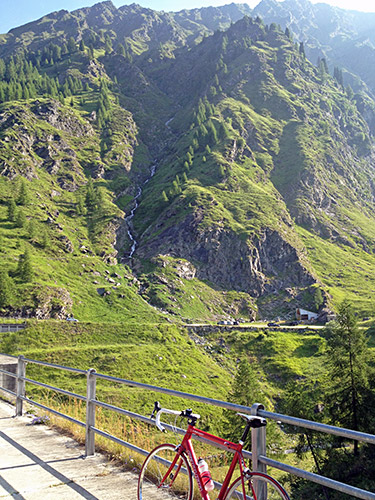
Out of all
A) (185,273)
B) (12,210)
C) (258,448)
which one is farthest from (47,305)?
(258,448)

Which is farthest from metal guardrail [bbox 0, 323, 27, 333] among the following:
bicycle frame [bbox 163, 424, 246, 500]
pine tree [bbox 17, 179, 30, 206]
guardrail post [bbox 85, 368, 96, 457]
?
pine tree [bbox 17, 179, 30, 206]

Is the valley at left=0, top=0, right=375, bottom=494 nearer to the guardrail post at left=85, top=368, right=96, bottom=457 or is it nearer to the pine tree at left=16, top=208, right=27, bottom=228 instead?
the pine tree at left=16, top=208, right=27, bottom=228

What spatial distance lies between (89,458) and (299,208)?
18460 centimetres

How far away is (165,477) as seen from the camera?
6.96 m

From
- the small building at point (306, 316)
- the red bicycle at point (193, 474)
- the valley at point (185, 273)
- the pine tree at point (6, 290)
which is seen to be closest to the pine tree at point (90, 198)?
the valley at point (185, 273)

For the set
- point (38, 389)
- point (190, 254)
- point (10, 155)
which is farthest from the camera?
point (10, 155)

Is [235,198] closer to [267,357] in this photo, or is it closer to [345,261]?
[345,261]

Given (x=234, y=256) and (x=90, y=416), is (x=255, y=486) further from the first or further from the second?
(x=234, y=256)

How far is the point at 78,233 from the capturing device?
143000 mm

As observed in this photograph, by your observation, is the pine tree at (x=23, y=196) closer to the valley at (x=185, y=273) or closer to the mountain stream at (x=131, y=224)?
the valley at (x=185, y=273)

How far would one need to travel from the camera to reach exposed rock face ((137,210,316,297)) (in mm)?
136625

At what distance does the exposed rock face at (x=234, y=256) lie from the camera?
448ft

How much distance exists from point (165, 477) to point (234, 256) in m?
A: 136

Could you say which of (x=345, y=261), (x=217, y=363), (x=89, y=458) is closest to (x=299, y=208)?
(x=345, y=261)
